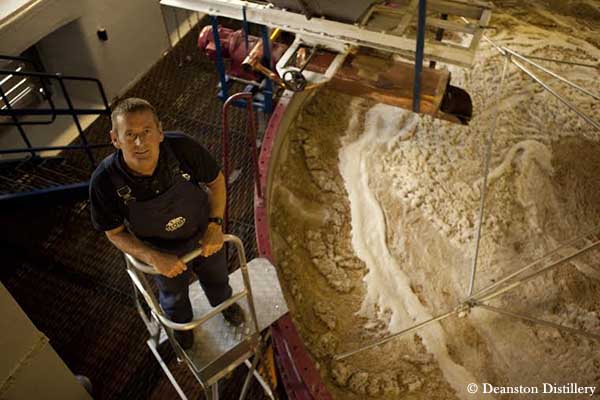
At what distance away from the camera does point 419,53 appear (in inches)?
166

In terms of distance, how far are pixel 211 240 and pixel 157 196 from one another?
1.35 ft

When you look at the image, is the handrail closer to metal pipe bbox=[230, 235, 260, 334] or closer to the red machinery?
metal pipe bbox=[230, 235, 260, 334]

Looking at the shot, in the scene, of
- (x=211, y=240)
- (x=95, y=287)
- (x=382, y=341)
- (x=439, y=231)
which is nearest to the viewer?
(x=211, y=240)

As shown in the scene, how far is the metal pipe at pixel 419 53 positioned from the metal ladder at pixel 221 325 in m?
1.87

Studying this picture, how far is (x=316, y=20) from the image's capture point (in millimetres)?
4594

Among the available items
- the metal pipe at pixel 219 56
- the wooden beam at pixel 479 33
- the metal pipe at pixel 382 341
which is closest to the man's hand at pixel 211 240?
the metal pipe at pixel 382 341

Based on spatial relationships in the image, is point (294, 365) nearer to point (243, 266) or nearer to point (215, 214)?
point (243, 266)

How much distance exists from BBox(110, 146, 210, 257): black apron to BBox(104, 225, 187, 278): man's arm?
0.08m

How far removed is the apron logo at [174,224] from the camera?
3078 mm

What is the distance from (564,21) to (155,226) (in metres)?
6.77

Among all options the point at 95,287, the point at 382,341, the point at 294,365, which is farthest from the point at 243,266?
the point at 95,287

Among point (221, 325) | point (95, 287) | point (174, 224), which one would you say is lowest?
point (95, 287)

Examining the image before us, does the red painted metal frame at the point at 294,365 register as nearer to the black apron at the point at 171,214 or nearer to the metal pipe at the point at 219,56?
the black apron at the point at 171,214

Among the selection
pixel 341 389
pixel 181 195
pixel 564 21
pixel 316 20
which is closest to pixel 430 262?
pixel 341 389
